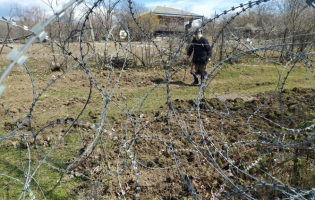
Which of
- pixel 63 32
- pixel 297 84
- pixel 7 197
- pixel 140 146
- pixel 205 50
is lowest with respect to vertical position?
pixel 7 197

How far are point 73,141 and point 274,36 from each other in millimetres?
12368

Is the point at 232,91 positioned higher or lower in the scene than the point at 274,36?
lower

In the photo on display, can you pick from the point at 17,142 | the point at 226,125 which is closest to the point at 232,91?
the point at 226,125

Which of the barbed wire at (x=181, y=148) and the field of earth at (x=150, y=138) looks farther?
the field of earth at (x=150, y=138)

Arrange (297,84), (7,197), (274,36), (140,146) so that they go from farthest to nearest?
(274,36) < (297,84) < (140,146) < (7,197)

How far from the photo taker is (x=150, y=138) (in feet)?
12.5

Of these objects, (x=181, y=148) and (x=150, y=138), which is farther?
(x=150, y=138)

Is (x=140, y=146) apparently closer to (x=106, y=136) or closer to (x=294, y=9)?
(x=106, y=136)

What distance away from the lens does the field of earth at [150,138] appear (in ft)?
8.59

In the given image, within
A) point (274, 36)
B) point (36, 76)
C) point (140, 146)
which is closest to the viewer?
point (140, 146)

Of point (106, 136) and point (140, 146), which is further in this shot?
point (106, 136)

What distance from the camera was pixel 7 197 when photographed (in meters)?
2.69

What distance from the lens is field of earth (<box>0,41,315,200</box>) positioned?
103 inches

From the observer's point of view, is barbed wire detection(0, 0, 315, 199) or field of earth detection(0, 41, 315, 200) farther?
field of earth detection(0, 41, 315, 200)
